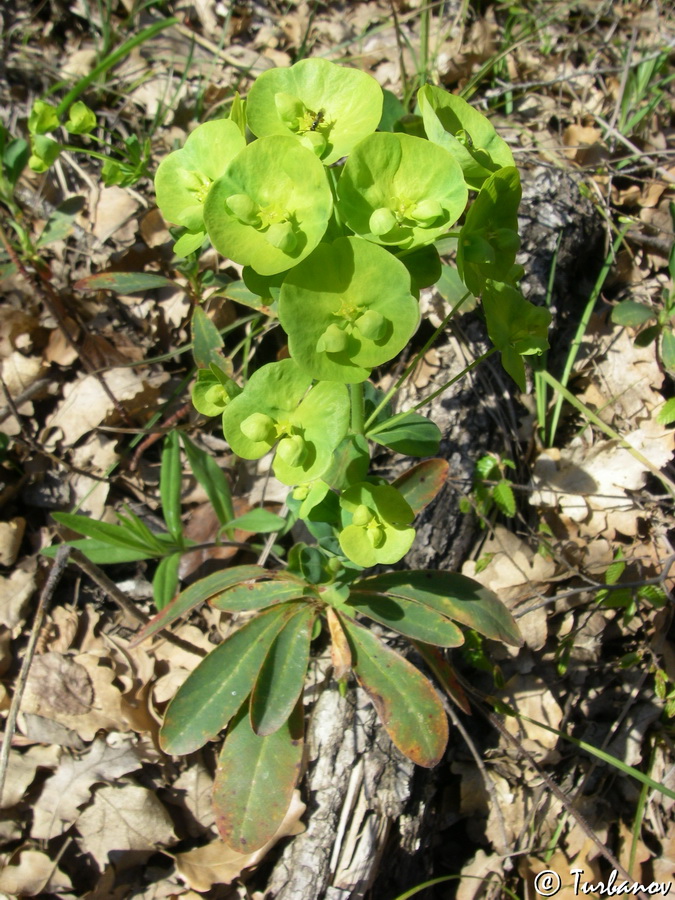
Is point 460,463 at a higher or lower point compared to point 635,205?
lower

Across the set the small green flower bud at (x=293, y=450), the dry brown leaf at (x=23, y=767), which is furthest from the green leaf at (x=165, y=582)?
the small green flower bud at (x=293, y=450)

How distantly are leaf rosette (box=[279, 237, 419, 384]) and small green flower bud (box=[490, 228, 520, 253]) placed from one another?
243 mm

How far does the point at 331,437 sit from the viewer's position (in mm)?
1388

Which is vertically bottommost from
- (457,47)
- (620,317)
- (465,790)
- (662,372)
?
(465,790)

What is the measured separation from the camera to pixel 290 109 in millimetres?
1371

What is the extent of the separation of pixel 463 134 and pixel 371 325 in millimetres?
551

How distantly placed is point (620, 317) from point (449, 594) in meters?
1.45

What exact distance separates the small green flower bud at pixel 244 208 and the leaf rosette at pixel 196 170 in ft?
0.59

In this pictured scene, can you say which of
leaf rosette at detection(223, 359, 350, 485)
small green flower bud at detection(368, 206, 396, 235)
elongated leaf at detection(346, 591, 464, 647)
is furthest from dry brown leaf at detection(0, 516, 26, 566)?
small green flower bud at detection(368, 206, 396, 235)

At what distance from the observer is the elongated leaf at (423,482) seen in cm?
195

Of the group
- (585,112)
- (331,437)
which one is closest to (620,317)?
(585,112)

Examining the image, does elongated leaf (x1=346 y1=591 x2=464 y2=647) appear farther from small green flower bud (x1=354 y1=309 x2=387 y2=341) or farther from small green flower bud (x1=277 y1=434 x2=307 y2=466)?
small green flower bud (x1=354 y1=309 x2=387 y2=341)

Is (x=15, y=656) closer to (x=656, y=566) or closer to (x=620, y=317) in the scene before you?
(x=656, y=566)

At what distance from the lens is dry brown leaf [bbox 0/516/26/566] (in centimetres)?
240
